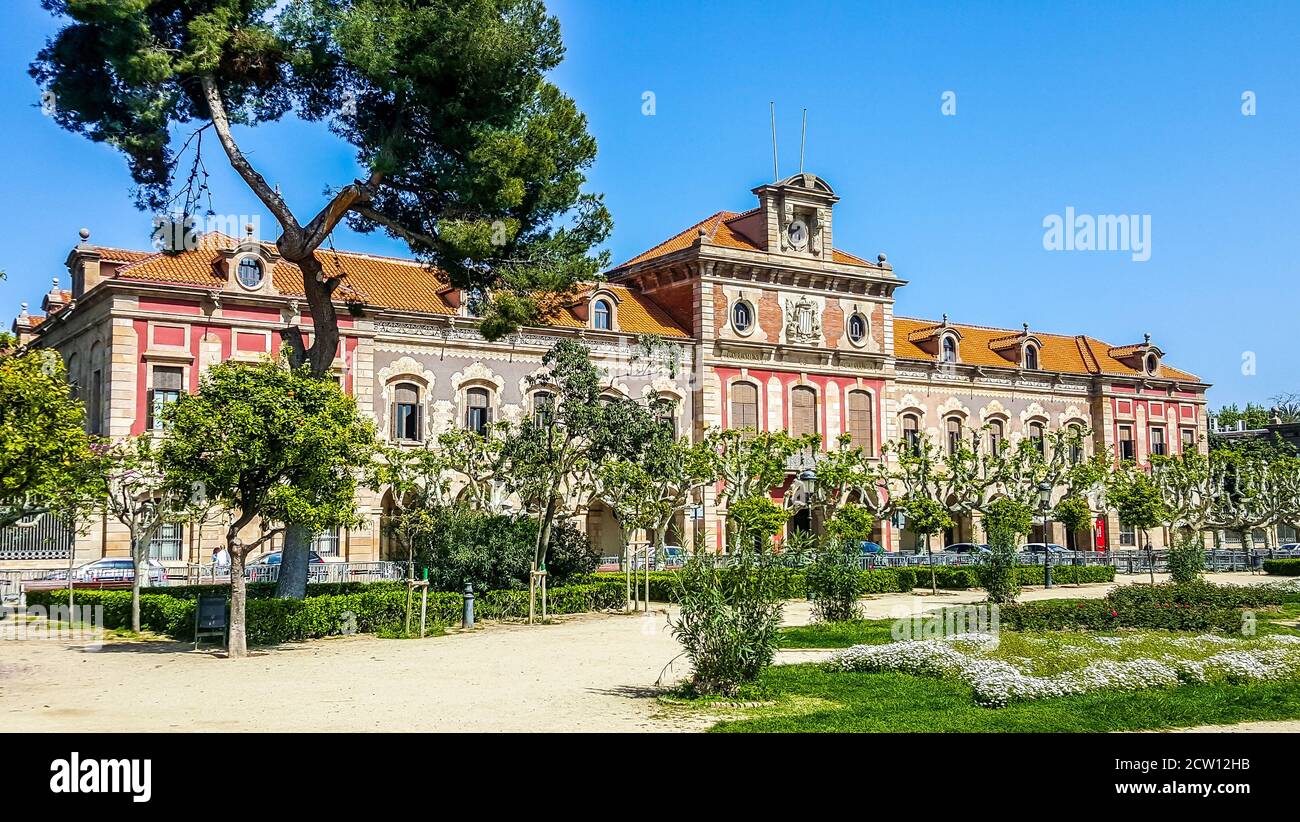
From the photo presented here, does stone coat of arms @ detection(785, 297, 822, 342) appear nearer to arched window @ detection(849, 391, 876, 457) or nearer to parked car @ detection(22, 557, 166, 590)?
arched window @ detection(849, 391, 876, 457)

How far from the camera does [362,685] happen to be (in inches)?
553

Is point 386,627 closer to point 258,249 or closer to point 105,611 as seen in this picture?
point 105,611

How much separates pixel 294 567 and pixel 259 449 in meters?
5.19

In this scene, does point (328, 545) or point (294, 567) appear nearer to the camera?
point (294, 567)

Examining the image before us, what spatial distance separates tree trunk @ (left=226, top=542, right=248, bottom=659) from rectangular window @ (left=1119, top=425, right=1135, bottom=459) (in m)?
46.0

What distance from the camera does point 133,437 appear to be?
101 feet

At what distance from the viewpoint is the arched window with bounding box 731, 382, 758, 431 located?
139ft

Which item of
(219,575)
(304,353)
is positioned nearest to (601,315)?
(219,575)

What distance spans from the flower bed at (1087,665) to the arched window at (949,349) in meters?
33.7

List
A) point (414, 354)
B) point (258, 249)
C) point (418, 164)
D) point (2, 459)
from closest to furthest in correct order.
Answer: point (2, 459), point (418, 164), point (258, 249), point (414, 354)

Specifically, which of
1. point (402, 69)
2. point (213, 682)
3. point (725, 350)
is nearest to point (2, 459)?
point (213, 682)

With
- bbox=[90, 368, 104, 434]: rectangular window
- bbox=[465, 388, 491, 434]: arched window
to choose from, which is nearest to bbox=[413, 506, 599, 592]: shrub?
bbox=[465, 388, 491, 434]: arched window

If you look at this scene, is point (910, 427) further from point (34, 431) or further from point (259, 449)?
point (34, 431)
